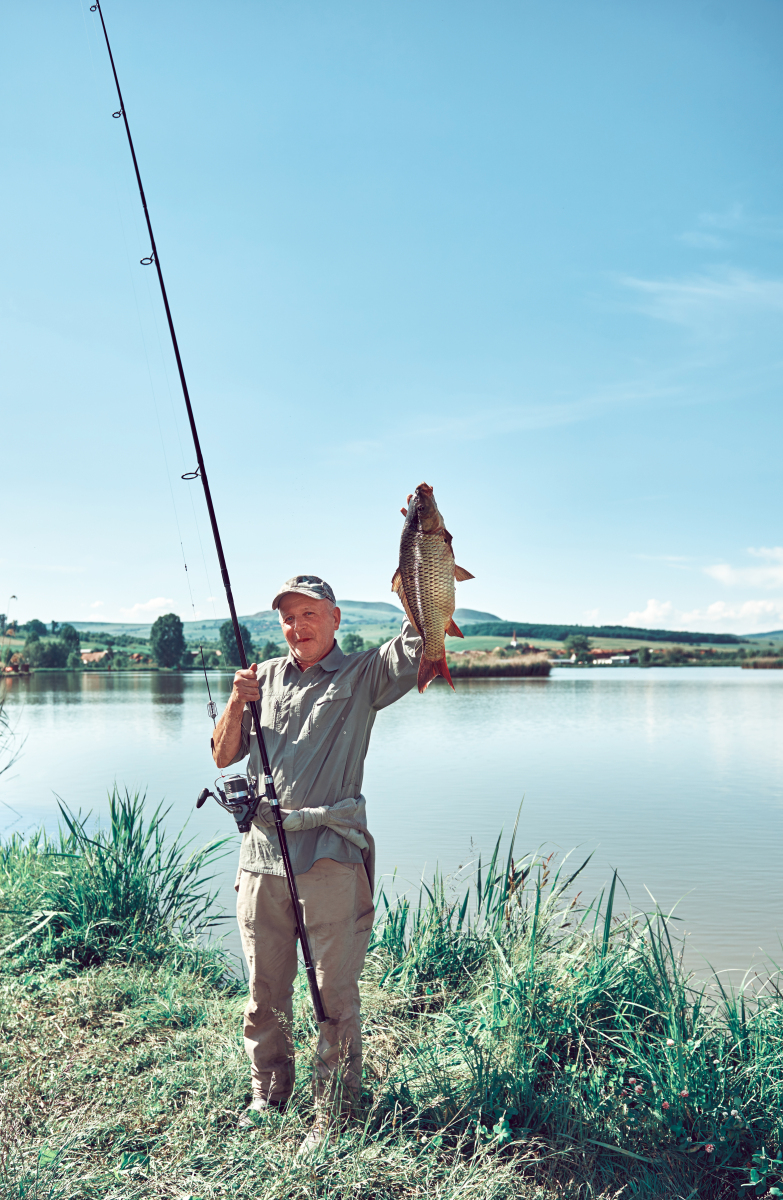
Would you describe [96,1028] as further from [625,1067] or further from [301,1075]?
[625,1067]

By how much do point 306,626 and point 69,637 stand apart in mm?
49413

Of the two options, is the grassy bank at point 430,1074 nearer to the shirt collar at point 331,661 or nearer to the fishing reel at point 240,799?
the fishing reel at point 240,799

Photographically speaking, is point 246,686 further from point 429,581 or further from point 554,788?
point 554,788

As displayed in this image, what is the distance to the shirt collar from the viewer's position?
11.3ft

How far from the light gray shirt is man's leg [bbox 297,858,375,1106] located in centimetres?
8

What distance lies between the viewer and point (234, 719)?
137 inches

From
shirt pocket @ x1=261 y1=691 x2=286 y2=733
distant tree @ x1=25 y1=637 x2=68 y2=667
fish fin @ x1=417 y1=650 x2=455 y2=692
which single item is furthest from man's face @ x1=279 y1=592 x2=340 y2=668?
distant tree @ x1=25 y1=637 x2=68 y2=667

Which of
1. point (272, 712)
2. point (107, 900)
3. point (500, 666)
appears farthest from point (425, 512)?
point (500, 666)

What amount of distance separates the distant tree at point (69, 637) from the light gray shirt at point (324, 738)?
146 feet

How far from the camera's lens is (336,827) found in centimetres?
326

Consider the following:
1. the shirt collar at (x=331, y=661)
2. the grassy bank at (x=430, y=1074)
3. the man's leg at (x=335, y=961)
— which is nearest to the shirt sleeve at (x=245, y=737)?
the shirt collar at (x=331, y=661)

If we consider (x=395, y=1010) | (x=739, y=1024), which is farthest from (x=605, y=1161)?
(x=395, y=1010)

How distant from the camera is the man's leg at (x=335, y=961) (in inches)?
126

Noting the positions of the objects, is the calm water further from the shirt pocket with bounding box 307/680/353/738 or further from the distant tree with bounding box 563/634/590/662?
the distant tree with bounding box 563/634/590/662
